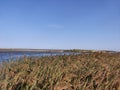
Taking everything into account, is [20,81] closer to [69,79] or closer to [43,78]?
[43,78]

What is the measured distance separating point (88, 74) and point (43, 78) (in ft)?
5.41

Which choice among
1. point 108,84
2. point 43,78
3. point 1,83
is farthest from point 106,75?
point 1,83

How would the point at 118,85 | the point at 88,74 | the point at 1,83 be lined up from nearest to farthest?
the point at 1,83 → the point at 118,85 → the point at 88,74

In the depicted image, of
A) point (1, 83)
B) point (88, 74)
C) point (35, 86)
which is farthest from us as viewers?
point (88, 74)

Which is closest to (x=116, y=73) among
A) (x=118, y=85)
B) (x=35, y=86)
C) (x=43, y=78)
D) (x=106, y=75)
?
(x=106, y=75)

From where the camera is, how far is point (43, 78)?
6996 mm

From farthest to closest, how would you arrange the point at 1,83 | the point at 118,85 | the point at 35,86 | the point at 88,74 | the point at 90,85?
the point at 88,74
the point at 118,85
the point at 90,85
the point at 35,86
the point at 1,83

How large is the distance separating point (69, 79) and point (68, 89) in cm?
77

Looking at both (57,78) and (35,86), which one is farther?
(57,78)

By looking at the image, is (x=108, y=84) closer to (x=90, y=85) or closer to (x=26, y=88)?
(x=90, y=85)

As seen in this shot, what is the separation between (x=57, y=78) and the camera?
6891 mm

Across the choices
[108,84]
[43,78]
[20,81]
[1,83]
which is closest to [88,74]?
[108,84]

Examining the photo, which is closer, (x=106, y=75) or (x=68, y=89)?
(x=68, y=89)

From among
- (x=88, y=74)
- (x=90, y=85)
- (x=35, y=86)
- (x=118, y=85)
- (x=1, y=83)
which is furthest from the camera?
(x=88, y=74)
